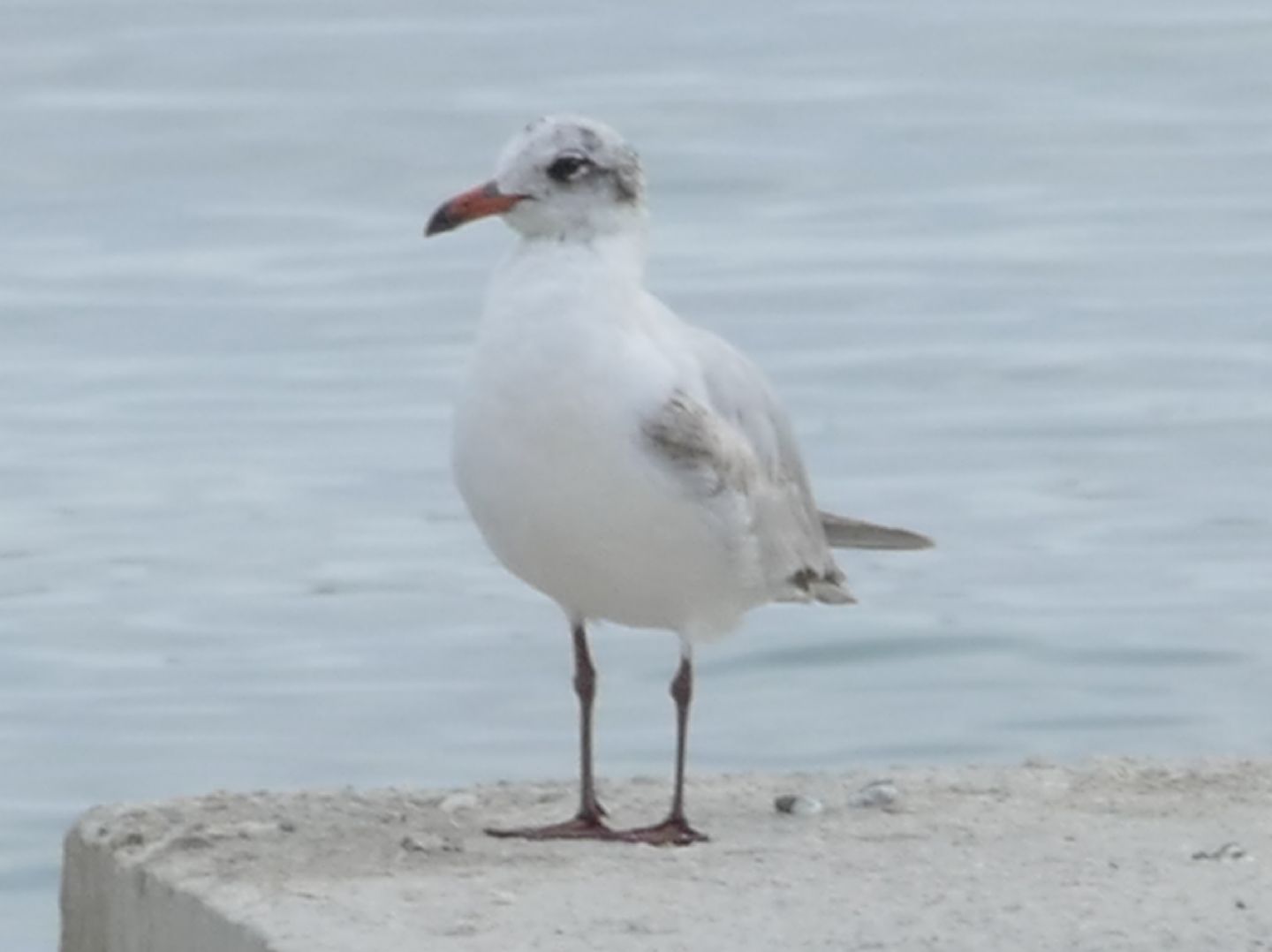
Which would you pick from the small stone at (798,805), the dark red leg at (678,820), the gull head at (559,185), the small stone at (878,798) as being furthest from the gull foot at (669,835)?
the gull head at (559,185)

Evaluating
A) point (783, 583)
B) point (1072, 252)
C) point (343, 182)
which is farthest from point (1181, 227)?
point (783, 583)

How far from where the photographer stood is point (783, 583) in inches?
299

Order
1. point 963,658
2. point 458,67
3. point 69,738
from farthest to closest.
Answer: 1. point 458,67
2. point 963,658
3. point 69,738

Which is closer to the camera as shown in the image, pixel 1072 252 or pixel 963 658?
pixel 963 658

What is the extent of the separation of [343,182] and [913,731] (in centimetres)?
935

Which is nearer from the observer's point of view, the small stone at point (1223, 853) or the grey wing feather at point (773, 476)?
the small stone at point (1223, 853)

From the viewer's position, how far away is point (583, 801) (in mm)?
7352

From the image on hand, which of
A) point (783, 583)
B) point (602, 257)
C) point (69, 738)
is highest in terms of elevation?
point (602, 257)

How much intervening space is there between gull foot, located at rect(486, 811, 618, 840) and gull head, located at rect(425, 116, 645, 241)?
0.98 meters

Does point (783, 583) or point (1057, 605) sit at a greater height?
point (783, 583)

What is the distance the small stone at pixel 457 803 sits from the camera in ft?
24.7

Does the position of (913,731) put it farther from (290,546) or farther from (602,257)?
(602,257)

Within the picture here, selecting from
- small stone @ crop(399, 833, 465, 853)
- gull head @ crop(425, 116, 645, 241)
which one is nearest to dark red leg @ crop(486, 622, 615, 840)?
small stone @ crop(399, 833, 465, 853)

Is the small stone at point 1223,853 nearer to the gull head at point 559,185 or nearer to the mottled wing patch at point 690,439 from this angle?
the mottled wing patch at point 690,439
